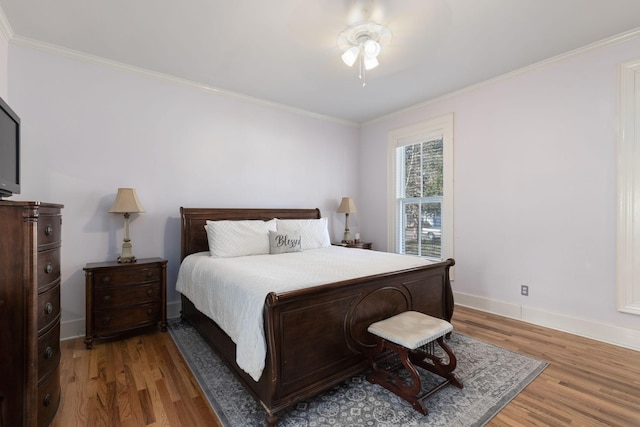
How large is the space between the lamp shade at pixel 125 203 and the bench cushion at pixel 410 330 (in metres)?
2.35

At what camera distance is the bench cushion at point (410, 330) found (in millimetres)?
1756

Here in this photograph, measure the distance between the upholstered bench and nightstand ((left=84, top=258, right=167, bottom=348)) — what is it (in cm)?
209

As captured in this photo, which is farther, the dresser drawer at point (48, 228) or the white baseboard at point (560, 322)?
the white baseboard at point (560, 322)

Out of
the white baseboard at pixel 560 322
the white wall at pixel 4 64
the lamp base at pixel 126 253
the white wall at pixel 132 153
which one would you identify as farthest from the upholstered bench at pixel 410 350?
the white wall at pixel 4 64

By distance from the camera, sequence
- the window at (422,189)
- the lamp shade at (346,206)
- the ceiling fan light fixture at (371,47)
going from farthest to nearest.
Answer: the lamp shade at (346,206) < the window at (422,189) < the ceiling fan light fixture at (371,47)

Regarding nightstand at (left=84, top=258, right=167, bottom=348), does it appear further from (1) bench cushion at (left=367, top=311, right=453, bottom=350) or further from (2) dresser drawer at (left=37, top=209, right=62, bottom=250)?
(1) bench cushion at (left=367, top=311, right=453, bottom=350)

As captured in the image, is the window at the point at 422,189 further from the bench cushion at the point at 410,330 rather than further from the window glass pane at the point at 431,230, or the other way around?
the bench cushion at the point at 410,330

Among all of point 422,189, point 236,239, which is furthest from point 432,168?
point 236,239

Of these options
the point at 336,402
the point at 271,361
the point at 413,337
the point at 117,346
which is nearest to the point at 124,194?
the point at 117,346

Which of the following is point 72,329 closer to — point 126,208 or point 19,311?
point 126,208

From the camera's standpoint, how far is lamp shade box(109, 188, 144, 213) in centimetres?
275

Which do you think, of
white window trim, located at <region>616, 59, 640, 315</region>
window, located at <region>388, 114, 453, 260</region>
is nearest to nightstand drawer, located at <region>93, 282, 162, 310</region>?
window, located at <region>388, 114, 453, 260</region>

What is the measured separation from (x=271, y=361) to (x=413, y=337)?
830mm

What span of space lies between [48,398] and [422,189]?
4.12 m
